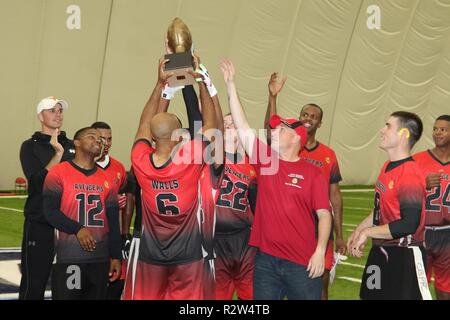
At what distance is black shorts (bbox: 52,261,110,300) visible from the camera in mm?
6223

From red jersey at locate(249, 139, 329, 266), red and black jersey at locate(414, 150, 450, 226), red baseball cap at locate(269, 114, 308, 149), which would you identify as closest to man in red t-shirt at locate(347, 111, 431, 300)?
red jersey at locate(249, 139, 329, 266)

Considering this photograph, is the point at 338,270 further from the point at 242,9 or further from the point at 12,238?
the point at 242,9

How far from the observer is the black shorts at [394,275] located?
19.4 feet

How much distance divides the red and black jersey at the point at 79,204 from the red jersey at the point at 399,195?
Result: 7.48ft

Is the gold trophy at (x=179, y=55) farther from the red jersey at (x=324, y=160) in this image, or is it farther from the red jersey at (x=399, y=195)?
the red jersey at (x=324, y=160)

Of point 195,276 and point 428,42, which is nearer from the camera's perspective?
point 195,276

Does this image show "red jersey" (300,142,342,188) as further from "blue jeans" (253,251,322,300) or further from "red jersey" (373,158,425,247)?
"blue jeans" (253,251,322,300)

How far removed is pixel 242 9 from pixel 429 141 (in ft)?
40.5

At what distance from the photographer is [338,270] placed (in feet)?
37.3

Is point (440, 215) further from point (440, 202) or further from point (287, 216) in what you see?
point (287, 216)

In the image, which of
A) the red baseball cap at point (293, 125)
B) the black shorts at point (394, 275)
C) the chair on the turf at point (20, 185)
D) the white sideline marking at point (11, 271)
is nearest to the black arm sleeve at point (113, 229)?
the red baseball cap at point (293, 125)

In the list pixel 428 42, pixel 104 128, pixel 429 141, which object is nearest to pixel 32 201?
pixel 104 128

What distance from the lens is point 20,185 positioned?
21.3 metres

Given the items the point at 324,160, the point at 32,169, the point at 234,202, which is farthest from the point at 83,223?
the point at 324,160
